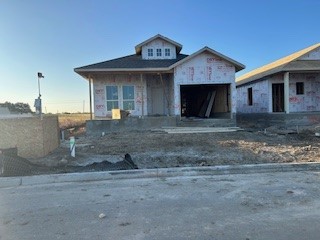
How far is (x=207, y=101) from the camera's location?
26406 millimetres

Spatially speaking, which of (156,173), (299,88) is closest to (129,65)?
(299,88)

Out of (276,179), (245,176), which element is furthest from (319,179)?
(245,176)

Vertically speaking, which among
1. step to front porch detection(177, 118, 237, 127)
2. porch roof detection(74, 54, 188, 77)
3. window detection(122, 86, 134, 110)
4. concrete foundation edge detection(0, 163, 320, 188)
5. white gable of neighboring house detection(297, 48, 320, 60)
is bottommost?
concrete foundation edge detection(0, 163, 320, 188)

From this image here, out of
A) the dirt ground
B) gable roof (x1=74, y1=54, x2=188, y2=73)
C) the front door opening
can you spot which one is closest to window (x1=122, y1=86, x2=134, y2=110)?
gable roof (x1=74, y1=54, x2=188, y2=73)

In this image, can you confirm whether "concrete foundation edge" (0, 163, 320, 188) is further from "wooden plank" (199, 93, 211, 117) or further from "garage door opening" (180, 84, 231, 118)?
Answer: "wooden plank" (199, 93, 211, 117)

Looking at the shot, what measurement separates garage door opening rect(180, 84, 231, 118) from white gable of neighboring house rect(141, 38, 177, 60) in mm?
3389

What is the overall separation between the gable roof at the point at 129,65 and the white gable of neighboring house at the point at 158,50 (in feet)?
2.05

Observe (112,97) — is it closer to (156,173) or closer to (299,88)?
(299,88)

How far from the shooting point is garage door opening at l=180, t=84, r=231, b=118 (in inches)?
957

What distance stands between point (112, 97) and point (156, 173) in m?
15.4

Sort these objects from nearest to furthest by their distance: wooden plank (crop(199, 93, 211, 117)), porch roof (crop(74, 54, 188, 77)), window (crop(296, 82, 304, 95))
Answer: porch roof (crop(74, 54, 188, 77))
window (crop(296, 82, 304, 95))
wooden plank (crop(199, 93, 211, 117))

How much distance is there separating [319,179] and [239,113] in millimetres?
24294

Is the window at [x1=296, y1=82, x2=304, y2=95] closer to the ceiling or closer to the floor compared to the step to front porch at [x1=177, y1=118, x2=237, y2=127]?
closer to the ceiling

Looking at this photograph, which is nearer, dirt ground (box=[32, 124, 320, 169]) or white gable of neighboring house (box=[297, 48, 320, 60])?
dirt ground (box=[32, 124, 320, 169])
